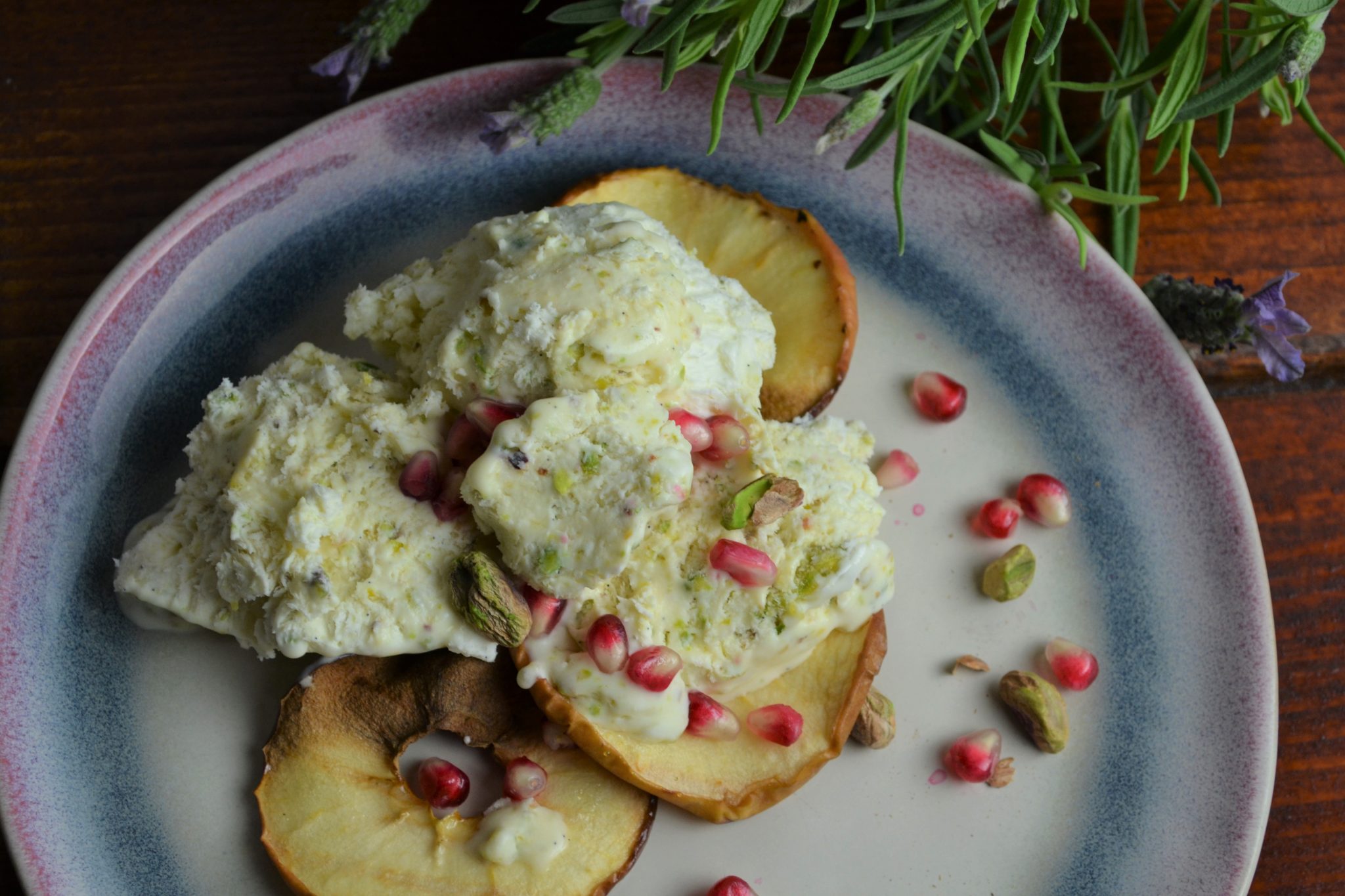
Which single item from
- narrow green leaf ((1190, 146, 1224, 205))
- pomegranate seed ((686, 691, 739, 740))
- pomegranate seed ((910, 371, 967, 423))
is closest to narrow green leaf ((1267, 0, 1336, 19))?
narrow green leaf ((1190, 146, 1224, 205))

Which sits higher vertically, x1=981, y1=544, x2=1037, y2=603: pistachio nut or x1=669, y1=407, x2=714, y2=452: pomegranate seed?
x1=669, y1=407, x2=714, y2=452: pomegranate seed

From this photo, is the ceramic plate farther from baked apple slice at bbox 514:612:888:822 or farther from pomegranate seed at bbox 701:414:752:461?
pomegranate seed at bbox 701:414:752:461

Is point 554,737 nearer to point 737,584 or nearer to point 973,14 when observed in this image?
point 737,584

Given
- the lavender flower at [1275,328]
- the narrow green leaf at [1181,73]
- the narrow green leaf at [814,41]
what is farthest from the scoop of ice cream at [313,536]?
the lavender flower at [1275,328]

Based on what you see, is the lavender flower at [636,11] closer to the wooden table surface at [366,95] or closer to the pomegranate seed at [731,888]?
the wooden table surface at [366,95]

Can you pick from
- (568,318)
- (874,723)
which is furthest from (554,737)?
(568,318)

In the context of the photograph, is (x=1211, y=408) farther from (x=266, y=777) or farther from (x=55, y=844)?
(x=55, y=844)
